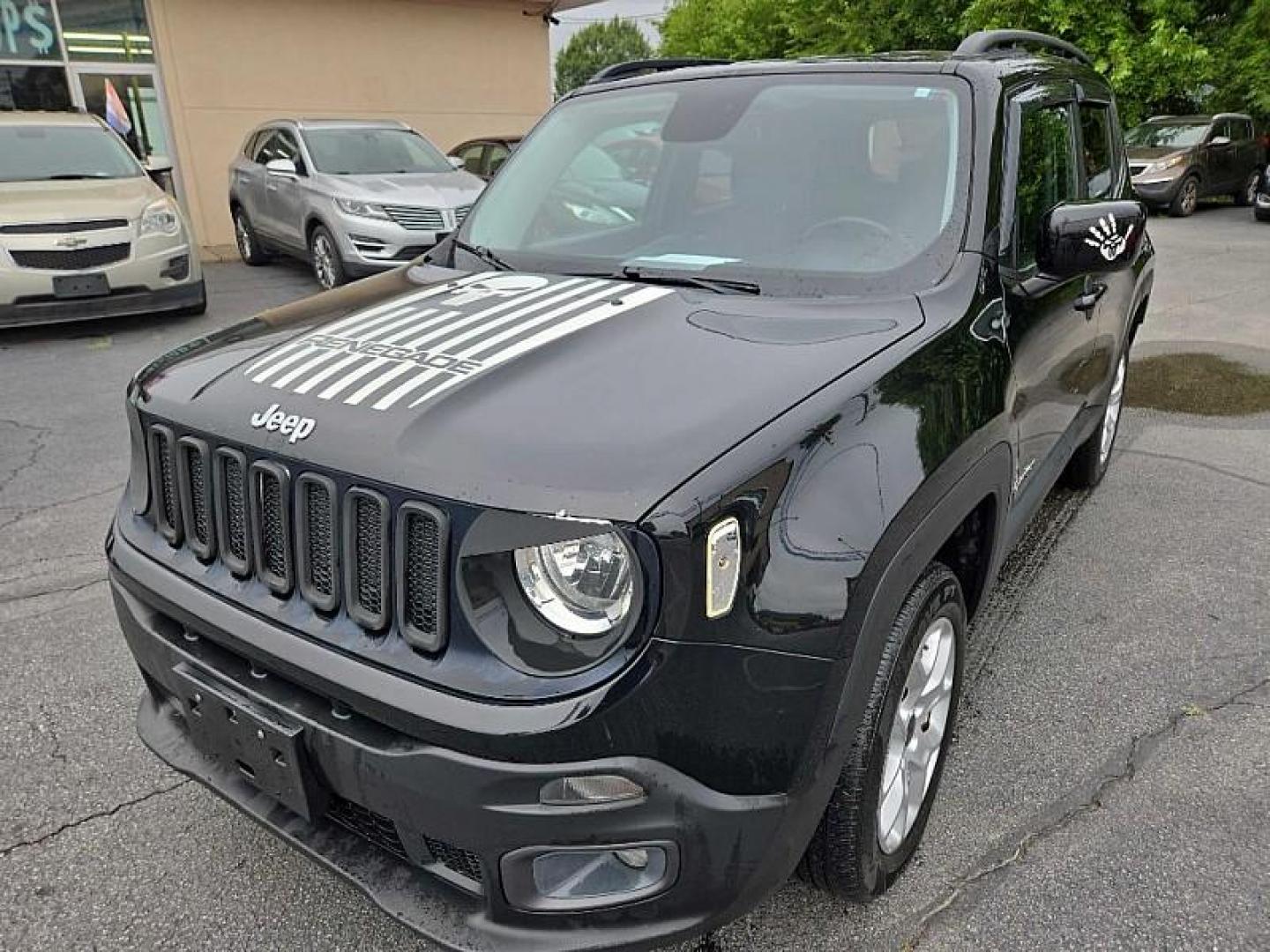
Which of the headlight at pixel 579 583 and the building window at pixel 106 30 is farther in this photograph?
the building window at pixel 106 30

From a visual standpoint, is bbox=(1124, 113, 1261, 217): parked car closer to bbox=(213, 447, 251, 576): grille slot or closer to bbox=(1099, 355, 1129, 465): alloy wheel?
bbox=(1099, 355, 1129, 465): alloy wheel

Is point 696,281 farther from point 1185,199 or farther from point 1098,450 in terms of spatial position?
point 1185,199

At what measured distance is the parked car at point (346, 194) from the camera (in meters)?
8.66

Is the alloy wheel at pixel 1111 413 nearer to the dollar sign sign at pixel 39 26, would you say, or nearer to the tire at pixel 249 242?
the tire at pixel 249 242

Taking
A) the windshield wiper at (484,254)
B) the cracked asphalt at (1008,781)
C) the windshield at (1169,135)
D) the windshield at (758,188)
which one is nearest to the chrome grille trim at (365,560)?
the cracked asphalt at (1008,781)

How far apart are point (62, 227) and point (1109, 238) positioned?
7.50 meters

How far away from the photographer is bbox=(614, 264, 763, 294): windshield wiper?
2363 mm

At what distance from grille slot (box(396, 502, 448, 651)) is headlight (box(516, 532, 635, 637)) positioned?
14cm

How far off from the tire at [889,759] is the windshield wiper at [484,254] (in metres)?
1.48

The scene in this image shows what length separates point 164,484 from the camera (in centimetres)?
209

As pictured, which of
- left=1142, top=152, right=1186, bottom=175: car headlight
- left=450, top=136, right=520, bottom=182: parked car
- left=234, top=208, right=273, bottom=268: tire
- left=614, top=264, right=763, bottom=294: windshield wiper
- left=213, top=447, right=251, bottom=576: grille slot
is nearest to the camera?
left=213, top=447, right=251, bottom=576: grille slot

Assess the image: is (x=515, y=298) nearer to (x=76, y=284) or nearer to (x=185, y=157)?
(x=76, y=284)

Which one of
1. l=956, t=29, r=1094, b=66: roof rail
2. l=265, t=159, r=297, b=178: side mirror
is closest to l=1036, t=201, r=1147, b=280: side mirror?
l=956, t=29, r=1094, b=66: roof rail

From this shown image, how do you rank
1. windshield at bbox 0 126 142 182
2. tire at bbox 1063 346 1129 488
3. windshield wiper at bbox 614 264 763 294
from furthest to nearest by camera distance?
1. windshield at bbox 0 126 142 182
2. tire at bbox 1063 346 1129 488
3. windshield wiper at bbox 614 264 763 294
